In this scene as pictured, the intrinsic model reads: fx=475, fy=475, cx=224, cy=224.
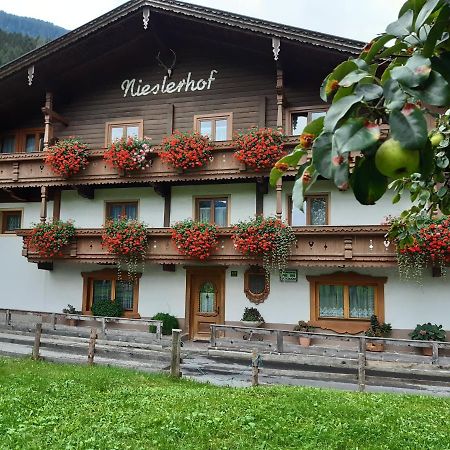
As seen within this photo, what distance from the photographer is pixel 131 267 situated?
54.0 feet

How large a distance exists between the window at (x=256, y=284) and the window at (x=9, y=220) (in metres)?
9.93

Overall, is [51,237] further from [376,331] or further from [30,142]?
[376,331]

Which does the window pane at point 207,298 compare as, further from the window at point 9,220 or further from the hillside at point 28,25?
the hillside at point 28,25

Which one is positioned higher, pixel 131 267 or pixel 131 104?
pixel 131 104

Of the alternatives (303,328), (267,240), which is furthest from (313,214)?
(303,328)

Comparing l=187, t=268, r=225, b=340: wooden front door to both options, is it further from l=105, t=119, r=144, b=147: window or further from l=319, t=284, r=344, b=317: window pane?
l=105, t=119, r=144, b=147: window

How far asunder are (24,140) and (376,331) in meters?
15.1

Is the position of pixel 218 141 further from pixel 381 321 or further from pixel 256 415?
pixel 256 415

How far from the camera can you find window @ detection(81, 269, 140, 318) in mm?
17016

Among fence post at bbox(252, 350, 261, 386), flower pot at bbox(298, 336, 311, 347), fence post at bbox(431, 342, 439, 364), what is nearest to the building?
flower pot at bbox(298, 336, 311, 347)

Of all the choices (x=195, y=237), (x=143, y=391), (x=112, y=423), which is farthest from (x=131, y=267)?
(x=112, y=423)

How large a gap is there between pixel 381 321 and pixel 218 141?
7550 mm

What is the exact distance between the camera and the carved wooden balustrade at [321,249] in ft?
43.3

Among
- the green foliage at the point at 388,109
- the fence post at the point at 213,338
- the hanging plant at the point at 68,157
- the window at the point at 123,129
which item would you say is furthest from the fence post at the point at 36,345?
the green foliage at the point at 388,109
